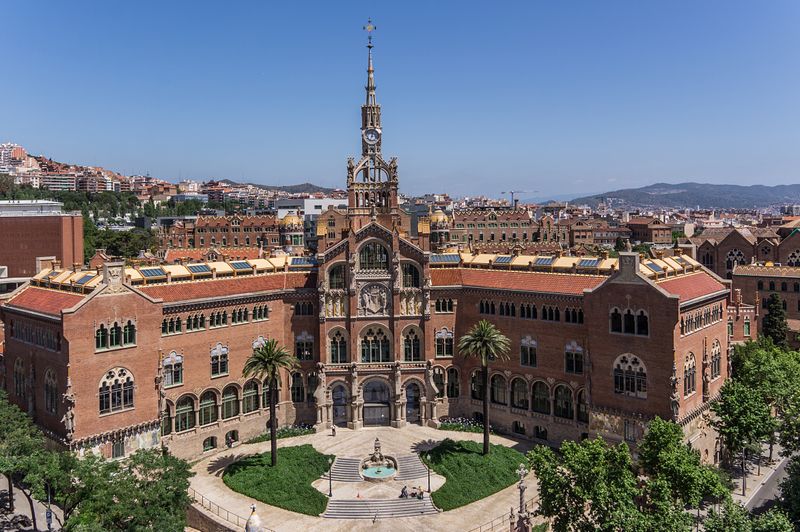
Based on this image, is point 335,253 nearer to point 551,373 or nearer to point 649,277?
point 551,373

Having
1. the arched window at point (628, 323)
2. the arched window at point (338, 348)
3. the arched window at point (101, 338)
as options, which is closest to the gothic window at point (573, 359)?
the arched window at point (628, 323)

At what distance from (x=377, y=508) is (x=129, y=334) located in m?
27.8

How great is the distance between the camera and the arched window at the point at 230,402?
67.1 m

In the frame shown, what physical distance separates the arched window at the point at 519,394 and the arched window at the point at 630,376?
11.3m

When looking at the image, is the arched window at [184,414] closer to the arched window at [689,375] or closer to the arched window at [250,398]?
the arched window at [250,398]

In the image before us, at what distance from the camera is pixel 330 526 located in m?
52.0

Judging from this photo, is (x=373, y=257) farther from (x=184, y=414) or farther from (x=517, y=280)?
(x=184, y=414)

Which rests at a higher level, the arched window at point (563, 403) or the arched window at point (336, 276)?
the arched window at point (336, 276)

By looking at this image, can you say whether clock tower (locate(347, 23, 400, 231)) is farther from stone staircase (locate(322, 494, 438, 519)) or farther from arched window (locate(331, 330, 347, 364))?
stone staircase (locate(322, 494, 438, 519))

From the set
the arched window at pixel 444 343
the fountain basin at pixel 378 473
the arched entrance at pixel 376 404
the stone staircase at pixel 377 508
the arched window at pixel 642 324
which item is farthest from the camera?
the arched window at pixel 444 343

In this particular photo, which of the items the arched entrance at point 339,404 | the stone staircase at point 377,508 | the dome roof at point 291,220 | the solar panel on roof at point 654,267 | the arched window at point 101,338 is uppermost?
the dome roof at point 291,220

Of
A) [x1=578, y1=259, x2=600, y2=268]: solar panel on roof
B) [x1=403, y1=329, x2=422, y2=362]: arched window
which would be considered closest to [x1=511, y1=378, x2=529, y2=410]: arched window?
[x1=403, y1=329, x2=422, y2=362]: arched window

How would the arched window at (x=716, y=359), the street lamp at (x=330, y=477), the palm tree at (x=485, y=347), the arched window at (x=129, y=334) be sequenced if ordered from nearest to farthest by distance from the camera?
the street lamp at (x=330, y=477), the arched window at (x=129, y=334), the palm tree at (x=485, y=347), the arched window at (x=716, y=359)

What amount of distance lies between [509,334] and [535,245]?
298 ft
